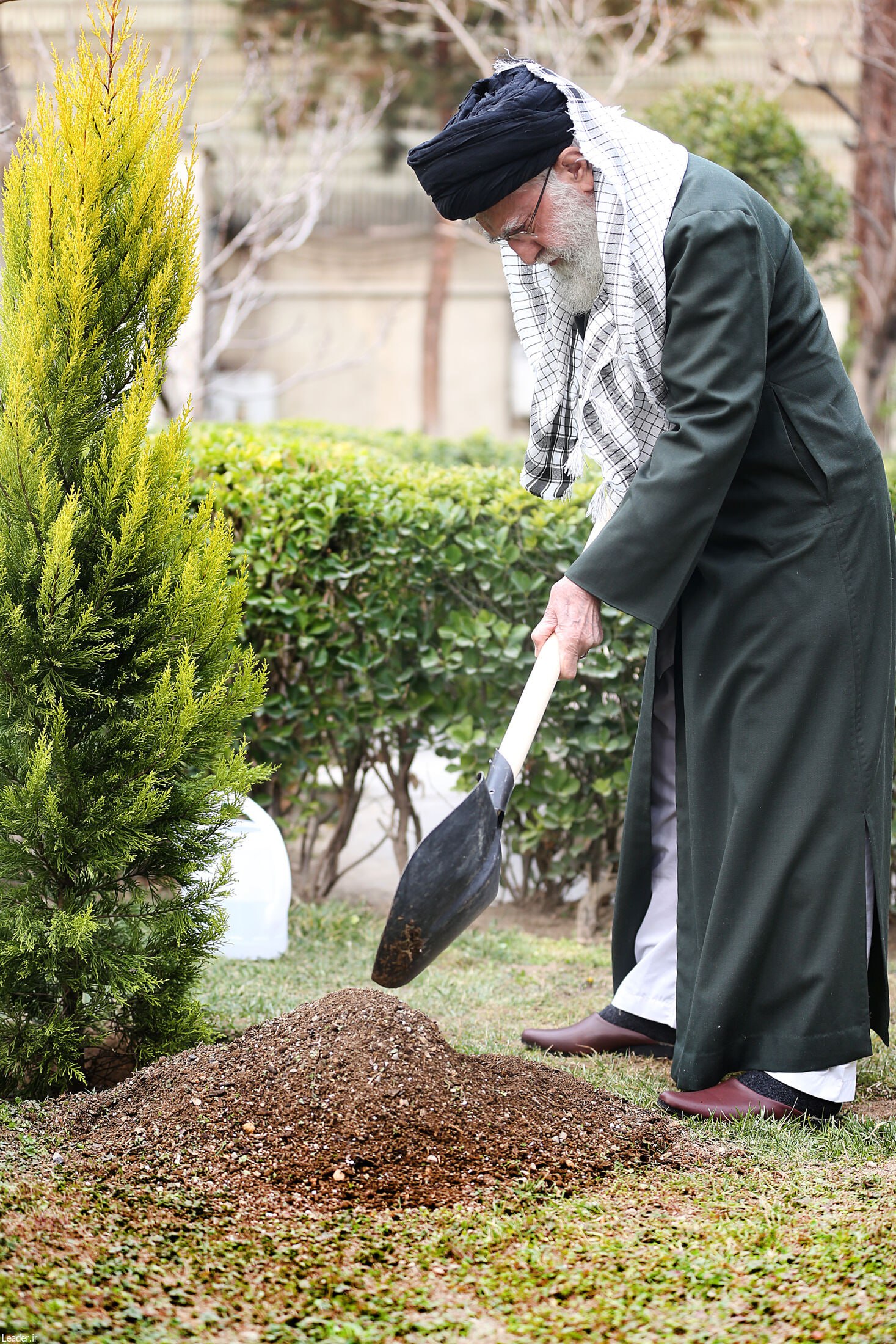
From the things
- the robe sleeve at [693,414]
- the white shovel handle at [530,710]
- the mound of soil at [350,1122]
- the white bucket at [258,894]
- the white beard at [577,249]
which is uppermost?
the white beard at [577,249]

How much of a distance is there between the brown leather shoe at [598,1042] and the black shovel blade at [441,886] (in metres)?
0.73

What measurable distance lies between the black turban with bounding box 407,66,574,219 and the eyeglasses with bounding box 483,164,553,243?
3cm

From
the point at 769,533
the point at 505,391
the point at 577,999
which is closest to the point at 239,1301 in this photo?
the point at 769,533

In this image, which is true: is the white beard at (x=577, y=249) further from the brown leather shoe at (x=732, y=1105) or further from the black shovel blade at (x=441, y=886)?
the brown leather shoe at (x=732, y=1105)

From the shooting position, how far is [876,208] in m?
9.32

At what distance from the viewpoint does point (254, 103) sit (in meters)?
15.2

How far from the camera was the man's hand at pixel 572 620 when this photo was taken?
2357mm

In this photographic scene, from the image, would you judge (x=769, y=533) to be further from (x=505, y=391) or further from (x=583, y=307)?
(x=505, y=391)

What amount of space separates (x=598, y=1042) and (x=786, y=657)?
107 centimetres

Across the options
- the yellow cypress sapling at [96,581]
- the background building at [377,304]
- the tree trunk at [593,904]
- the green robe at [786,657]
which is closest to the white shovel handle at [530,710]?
the green robe at [786,657]

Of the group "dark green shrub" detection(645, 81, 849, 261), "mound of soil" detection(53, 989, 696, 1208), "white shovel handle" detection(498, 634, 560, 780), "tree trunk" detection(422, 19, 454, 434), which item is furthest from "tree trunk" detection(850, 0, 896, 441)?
"mound of soil" detection(53, 989, 696, 1208)

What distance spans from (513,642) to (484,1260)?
2.30m

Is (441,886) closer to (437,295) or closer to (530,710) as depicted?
(530,710)

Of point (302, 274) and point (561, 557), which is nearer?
point (561, 557)
